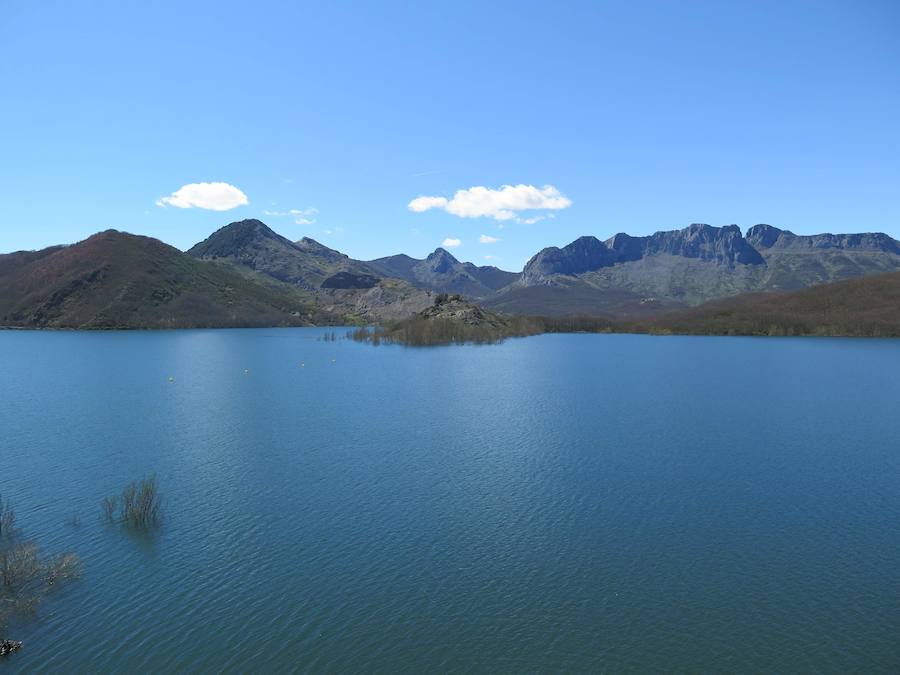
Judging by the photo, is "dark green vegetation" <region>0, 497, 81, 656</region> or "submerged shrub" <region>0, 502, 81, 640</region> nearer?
"dark green vegetation" <region>0, 497, 81, 656</region>

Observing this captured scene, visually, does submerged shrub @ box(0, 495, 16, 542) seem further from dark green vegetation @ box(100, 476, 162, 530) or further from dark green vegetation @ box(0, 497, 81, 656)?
dark green vegetation @ box(100, 476, 162, 530)

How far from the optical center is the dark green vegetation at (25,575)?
2672 cm

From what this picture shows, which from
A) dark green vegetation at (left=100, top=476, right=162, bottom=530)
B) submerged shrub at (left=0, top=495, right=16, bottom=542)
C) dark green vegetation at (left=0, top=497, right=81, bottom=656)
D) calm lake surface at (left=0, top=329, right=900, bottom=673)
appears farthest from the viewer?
dark green vegetation at (left=100, top=476, right=162, bottom=530)

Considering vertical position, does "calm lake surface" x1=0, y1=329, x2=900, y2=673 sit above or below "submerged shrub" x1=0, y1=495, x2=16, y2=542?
below

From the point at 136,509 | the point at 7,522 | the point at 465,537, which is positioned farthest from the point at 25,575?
the point at 465,537

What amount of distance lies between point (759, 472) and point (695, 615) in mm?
29870

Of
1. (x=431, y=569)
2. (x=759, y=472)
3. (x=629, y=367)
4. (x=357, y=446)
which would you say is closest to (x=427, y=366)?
(x=629, y=367)

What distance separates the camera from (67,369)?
13288cm

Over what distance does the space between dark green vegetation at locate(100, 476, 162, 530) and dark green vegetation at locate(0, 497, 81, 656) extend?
5050 millimetres

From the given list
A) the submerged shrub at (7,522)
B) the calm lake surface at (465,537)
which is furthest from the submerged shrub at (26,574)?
the submerged shrub at (7,522)

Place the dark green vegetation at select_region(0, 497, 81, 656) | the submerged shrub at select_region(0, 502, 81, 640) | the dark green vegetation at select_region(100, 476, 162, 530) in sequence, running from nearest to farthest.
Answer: the dark green vegetation at select_region(0, 497, 81, 656) < the submerged shrub at select_region(0, 502, 81, 640) < the dark green vegetation at select_region(100, 476, 162, 530)

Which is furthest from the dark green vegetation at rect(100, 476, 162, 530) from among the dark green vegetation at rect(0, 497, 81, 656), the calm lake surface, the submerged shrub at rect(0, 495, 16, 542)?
the submerged shrub at rect(0, 495, 16, 542)

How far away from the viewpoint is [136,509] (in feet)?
125

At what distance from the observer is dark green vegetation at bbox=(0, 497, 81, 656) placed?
26.7m
